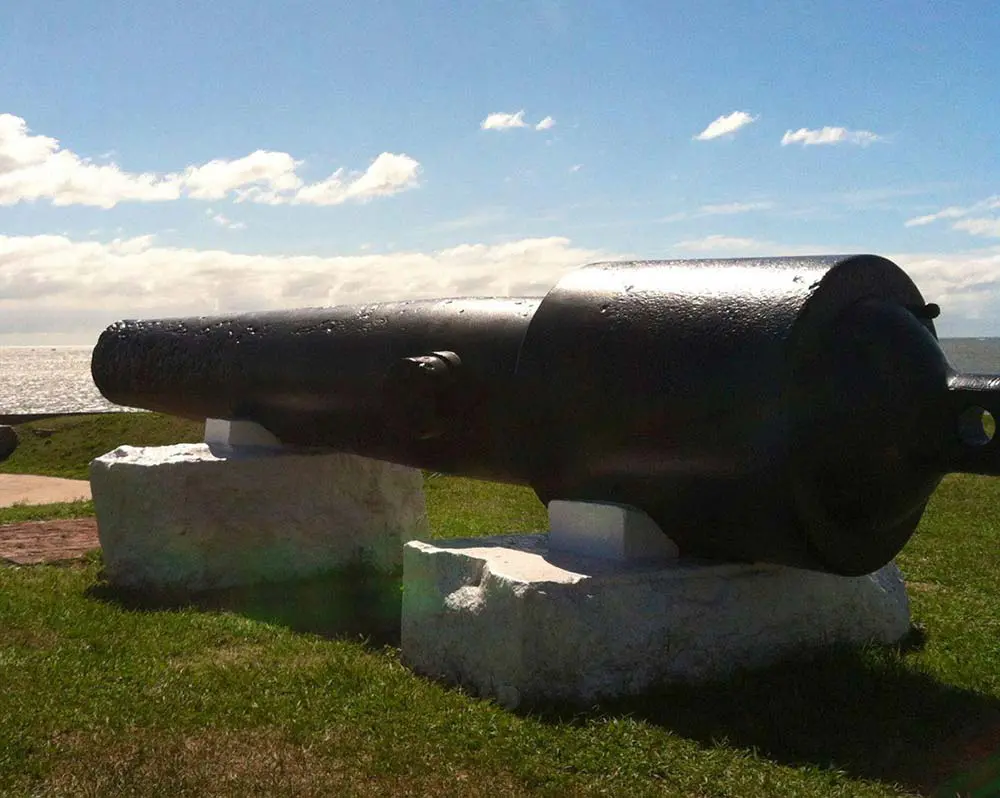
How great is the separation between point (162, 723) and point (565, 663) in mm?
1582

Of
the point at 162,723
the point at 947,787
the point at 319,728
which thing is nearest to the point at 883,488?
the point at 947,787

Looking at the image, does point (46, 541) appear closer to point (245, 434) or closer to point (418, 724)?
point (245, 434)

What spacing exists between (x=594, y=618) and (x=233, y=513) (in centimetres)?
340

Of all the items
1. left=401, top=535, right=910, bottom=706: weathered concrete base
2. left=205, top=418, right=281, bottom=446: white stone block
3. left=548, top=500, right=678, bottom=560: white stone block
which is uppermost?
left=205, top=418, right=281, bottom=446: white stone block

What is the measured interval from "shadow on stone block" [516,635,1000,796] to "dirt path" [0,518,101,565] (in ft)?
16.9

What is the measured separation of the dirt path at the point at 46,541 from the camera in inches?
327

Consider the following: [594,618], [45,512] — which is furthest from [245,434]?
[45,512]

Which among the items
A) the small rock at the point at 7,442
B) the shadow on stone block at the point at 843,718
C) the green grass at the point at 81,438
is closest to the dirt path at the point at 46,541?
Answer: the shadow on stone block at the point at 843,718

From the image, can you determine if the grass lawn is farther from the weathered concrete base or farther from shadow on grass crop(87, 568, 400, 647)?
shadow on grass crop(87, 568, 400, 647)

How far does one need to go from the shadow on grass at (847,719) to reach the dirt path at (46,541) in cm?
519

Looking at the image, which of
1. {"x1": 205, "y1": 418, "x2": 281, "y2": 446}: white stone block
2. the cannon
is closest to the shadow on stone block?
the cannon

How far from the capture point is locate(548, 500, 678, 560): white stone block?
4734 mm

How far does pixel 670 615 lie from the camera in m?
4.61

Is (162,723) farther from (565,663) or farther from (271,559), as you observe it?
(271,559)
